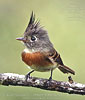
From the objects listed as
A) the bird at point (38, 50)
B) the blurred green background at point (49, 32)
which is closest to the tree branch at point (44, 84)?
the bird at point (38, 50)

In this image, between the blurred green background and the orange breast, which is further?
the blurred green background

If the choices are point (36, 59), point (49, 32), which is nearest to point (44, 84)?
point (36, 59)

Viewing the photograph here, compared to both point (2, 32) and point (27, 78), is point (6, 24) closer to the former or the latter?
point (2, 32)

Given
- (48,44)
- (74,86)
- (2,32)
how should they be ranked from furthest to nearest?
(2,32), (48,44), (74,86)

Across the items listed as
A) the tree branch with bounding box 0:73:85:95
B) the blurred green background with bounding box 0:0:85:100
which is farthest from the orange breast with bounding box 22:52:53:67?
the blurred green background with bounding box 0:0:85:100

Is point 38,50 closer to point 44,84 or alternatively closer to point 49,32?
point 44,84

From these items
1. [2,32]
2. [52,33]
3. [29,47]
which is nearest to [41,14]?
[52,33]

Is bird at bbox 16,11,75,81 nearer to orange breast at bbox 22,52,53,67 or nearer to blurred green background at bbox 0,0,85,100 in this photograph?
orange breast at bbox 22,52,53,67
